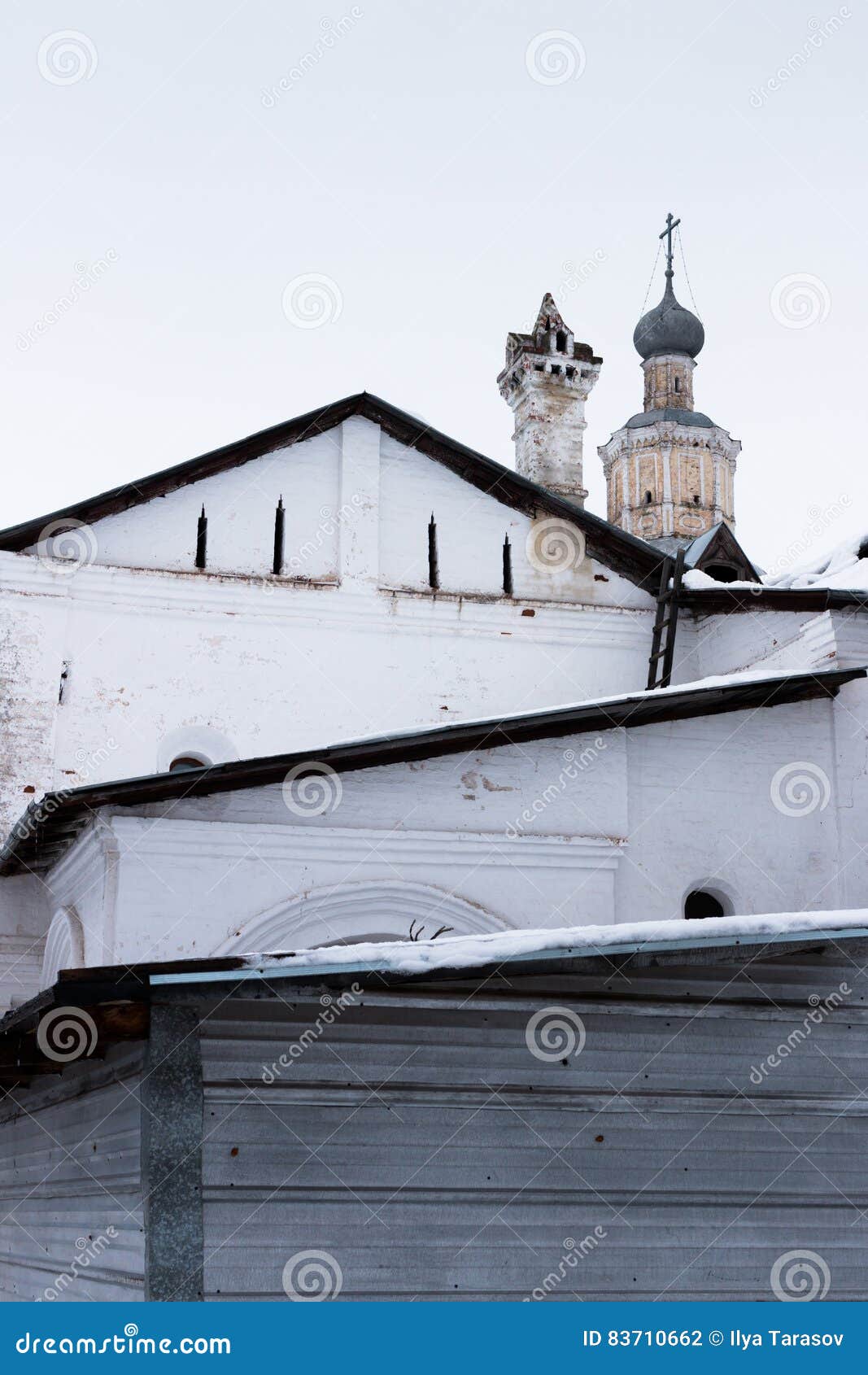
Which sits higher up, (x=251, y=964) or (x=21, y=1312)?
(x=251, y=964)

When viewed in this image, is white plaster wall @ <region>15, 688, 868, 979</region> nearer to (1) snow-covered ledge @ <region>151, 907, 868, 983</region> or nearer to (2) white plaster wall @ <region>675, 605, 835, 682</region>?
(2) white plaster wall @ <region>675, 605, 835, 682</region>

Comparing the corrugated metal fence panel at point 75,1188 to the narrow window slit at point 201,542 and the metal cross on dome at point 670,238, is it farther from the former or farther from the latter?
the metal cross on dome at point 670,238

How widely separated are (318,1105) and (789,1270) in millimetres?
2499

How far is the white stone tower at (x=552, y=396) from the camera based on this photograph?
2256 cm

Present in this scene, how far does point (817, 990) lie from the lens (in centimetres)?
812

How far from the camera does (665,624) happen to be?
51.4ft

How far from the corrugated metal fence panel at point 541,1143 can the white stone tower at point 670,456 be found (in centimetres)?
4648

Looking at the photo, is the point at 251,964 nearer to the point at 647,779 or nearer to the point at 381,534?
the point at 647,779

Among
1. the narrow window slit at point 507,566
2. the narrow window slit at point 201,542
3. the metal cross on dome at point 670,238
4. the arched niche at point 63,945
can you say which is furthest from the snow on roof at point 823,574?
the metal cross on dome at point 670,238

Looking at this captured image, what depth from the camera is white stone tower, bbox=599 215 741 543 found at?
179ft

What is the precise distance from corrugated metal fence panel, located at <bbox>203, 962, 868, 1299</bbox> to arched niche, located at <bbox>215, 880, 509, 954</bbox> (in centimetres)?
302

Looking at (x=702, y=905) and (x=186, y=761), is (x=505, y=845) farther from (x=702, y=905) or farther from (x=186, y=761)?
(x=186, y=761)

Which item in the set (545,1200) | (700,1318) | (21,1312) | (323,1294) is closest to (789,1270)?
(700,1318)

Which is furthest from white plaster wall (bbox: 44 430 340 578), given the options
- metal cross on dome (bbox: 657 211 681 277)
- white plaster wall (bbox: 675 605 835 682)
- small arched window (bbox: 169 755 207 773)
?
metal cross on dome (bbox: 657 211 681 277)
